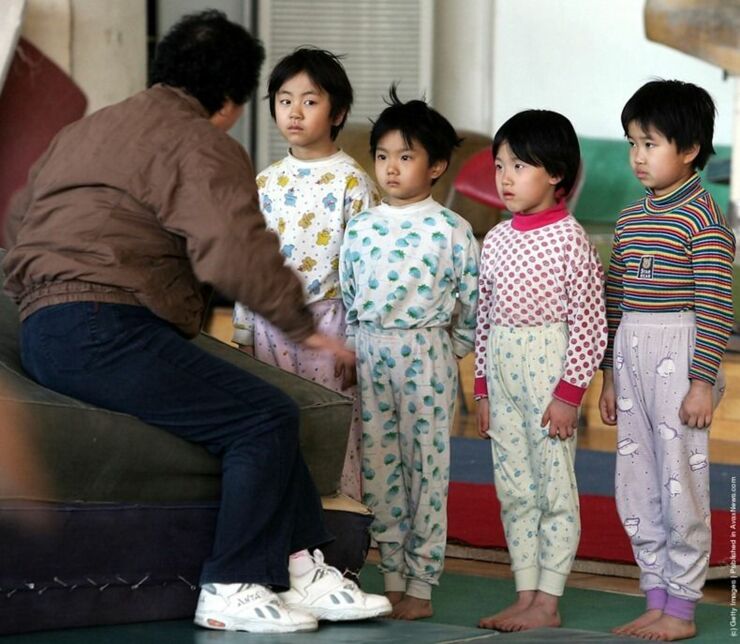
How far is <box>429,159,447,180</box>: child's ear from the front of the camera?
3.34 meters

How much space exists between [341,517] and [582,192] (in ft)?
16.3

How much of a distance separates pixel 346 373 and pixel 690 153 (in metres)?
0.86

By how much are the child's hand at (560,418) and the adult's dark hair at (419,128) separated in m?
0.60

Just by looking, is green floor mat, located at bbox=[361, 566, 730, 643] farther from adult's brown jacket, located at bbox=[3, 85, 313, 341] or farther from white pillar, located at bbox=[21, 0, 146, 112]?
white pillar, located at bbox=[21, 0, 146, 112]

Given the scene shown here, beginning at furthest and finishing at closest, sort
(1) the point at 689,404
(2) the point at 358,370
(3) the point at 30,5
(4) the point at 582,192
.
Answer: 1. (4) the point at 582,192
2. (3) the point at 30,5
3. (2) the point at 358,370
4. (1) the point at 689,404

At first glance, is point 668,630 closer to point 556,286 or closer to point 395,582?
point 395,582

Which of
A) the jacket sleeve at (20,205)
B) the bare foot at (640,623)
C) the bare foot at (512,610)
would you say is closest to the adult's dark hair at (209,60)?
the jacket sleeve at (20,205)

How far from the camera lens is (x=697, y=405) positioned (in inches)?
118

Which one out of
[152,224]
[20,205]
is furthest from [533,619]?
[20,205]

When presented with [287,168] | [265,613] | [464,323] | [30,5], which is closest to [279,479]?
[265,613]

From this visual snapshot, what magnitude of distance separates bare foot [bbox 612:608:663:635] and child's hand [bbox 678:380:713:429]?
38 cm

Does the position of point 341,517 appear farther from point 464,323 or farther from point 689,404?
point 689,404

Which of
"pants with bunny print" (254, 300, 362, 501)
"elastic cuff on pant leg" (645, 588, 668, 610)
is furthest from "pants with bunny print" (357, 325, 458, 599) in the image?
"elastic cuff on pant leg" (645, 588, 668, 610)

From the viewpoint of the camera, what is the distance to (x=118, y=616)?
290 cm
